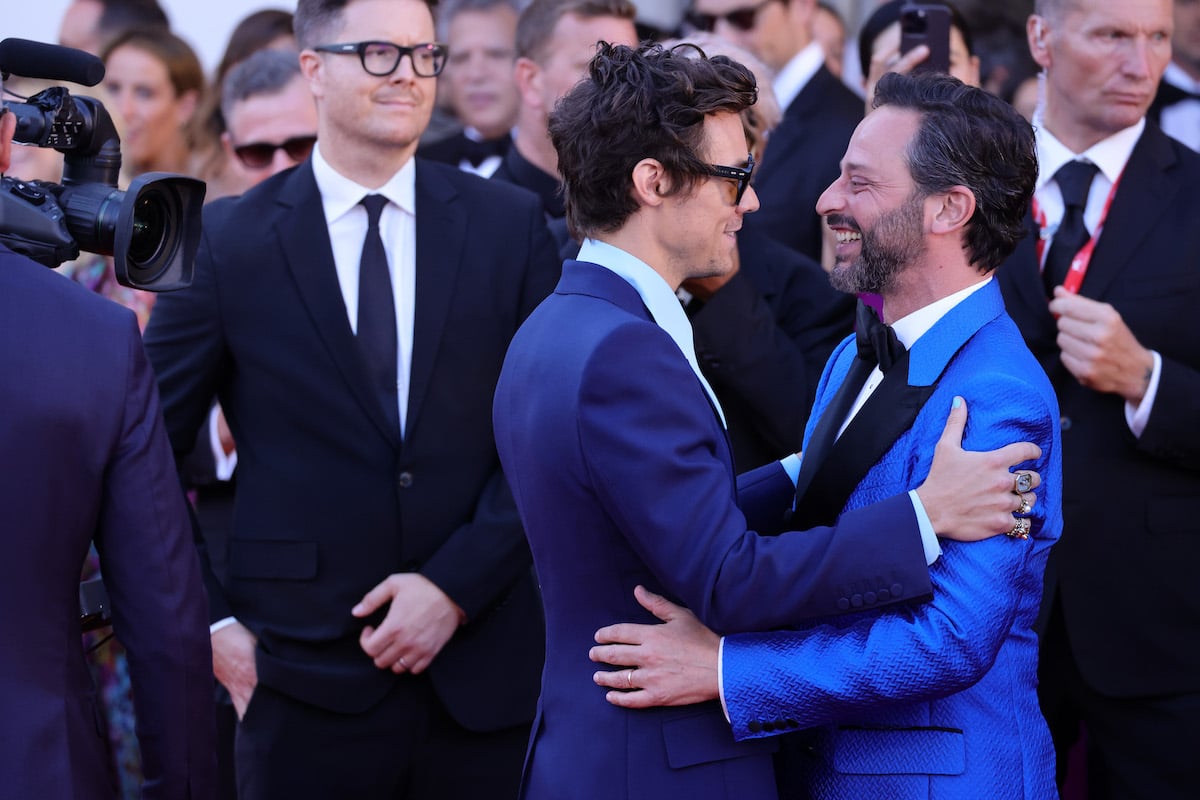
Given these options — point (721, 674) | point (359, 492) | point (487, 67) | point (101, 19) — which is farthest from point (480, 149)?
point (721, 674)

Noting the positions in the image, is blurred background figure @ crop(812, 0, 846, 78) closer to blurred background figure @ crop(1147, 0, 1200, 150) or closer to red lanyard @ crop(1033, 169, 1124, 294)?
blurred background figure @ crop(1147, 0, 1200, 150)

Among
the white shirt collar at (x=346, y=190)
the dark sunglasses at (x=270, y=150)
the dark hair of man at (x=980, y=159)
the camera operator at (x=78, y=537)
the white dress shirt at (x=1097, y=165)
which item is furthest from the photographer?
the dark sunglasses at (x=270, y=150)

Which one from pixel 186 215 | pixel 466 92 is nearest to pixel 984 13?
pixel 466 92

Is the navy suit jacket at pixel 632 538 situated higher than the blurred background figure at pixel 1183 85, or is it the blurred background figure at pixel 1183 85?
the blurred background figure at pixel 1183 85

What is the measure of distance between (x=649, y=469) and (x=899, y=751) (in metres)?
0.67

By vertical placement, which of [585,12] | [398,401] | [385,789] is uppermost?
[585,12]

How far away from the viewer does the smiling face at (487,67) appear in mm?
6445

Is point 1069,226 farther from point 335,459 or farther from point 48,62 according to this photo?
point 48,62

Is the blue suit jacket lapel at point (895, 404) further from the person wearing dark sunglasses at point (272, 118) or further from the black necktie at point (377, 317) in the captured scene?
the person wearing dark sunglasses at point (272, 118)

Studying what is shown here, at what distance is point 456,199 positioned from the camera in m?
3.71

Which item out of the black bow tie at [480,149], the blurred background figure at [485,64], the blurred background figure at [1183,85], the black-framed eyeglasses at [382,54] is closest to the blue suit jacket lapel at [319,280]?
the black-framed eyeglasses at [382,54]

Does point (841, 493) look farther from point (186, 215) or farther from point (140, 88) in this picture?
point (140, 88)

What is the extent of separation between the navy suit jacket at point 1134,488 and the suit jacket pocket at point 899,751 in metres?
1.46

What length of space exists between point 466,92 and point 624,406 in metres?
4.45
